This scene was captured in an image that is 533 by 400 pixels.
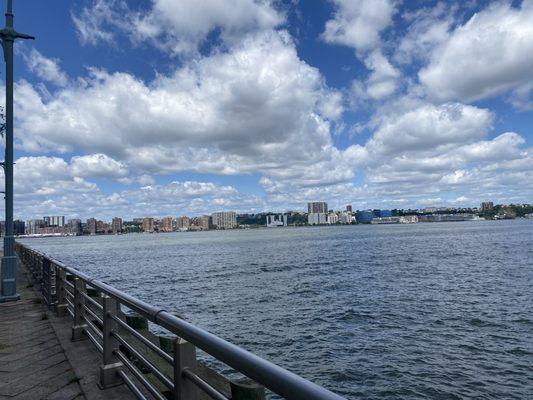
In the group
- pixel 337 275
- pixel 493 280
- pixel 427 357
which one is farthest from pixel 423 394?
pixel 337 275

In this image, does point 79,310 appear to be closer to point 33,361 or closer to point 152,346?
point 33,361

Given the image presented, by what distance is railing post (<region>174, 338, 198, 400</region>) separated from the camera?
329 cm

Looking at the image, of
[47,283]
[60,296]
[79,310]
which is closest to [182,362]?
[79,310]

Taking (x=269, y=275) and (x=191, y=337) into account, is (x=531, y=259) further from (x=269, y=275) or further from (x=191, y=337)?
(x=191, y=337)

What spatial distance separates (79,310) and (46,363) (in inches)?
49.8

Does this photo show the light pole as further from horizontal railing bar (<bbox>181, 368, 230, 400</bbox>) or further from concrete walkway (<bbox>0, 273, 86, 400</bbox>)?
horizontal railing bar (<bbox>181, 368, 230, 400</bbox>)

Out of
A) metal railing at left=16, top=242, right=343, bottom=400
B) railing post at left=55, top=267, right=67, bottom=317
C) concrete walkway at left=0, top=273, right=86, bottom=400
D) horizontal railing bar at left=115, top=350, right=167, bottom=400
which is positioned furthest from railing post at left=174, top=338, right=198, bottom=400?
railing post at left=55, top=267, right=67, bottom=317

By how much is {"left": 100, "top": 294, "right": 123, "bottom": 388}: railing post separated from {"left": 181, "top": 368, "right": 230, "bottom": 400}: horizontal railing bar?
266cm

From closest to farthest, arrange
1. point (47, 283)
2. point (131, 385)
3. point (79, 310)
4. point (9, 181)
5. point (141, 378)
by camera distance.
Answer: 1. point (141, 378)
2. point (131, 385)
3. point (79, 310)
4. point (47, 283)
5. point (9, 181)

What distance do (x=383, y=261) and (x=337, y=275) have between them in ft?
49.4

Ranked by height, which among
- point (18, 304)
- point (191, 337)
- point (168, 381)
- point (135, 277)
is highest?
point (191, 337)

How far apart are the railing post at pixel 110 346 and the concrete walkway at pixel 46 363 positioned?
0.42ft

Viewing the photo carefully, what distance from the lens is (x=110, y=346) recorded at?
18.2 feet

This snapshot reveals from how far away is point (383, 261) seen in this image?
53.2 metres
